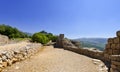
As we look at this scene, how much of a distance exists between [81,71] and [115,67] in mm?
2391

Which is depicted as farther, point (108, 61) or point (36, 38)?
point (36, 38)

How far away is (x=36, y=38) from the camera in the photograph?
27266mm

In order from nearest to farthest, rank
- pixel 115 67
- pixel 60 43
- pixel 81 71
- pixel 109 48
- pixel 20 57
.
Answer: pixel 115 67
pixel 81 71
pixel 20 57
pixel 109 48
pixel 60 43

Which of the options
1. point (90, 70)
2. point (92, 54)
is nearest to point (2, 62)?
point (90, 70)

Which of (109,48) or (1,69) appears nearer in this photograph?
(1,69)

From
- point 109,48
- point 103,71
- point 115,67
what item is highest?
point 109,48

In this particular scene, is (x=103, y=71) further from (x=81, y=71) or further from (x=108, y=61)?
(x=108, y=61)

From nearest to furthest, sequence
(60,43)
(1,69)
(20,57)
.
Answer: (1,69) < (20,57) < (60,43)

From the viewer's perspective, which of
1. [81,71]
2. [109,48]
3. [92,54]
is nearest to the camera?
[81,71]

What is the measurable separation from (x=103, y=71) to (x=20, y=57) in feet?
15.4

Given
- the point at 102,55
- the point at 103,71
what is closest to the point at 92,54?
the point at 102,55

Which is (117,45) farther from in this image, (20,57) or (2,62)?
(2,62)

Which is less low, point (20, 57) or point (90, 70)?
point (20, 57)

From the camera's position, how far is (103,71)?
8305 millimetres
